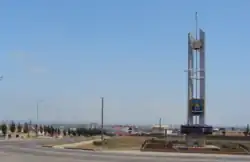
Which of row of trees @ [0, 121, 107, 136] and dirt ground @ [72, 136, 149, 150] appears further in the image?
row of trees @ [0, 121, 107, 136]

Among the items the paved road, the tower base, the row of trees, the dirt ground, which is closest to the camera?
the paved road

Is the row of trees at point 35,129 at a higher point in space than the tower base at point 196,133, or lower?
lower

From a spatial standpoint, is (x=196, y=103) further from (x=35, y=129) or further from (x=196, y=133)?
(x=35, y=129)

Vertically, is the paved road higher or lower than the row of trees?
higher

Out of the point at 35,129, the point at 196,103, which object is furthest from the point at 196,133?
the point at 35,129

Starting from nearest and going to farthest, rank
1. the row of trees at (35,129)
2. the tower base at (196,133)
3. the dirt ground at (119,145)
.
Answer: the dirt ground at (119,145) < the tower base at (196,133) < the row of trees at (35,129)

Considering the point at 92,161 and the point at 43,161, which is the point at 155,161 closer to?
the point at 92,161

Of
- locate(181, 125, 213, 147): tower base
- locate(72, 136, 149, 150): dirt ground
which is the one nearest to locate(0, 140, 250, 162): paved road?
locate(72, 136, 149, 150): dirt ground

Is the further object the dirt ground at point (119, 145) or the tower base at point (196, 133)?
the tower base at point (196, 133)

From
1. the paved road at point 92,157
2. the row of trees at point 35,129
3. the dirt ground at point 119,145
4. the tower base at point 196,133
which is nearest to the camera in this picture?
the paved road at point 92,157

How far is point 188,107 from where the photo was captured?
8481 cm

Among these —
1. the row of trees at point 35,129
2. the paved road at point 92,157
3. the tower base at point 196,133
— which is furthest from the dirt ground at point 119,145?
the row of trees at point 35,129

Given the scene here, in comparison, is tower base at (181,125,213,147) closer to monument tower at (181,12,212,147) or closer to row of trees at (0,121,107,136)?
monument tower at (181,12,212,147)

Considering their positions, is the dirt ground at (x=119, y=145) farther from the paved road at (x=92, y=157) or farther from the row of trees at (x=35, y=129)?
the row of trees at (x=35, y=129)
